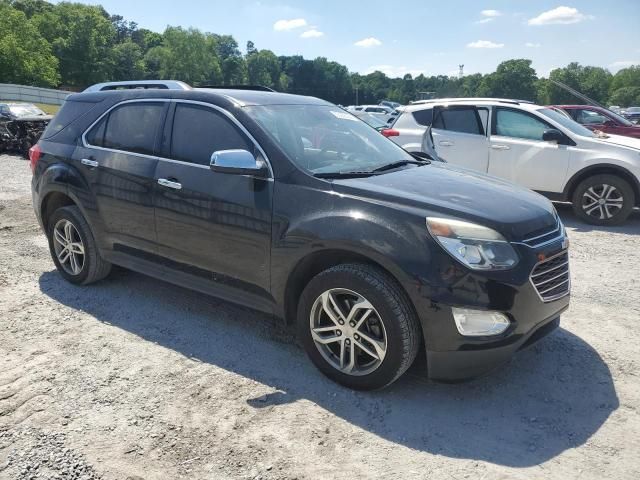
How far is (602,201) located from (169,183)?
21.4 ft

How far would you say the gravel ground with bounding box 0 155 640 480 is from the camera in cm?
266

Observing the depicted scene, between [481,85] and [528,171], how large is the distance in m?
112

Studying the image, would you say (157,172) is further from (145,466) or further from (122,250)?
(145,466)

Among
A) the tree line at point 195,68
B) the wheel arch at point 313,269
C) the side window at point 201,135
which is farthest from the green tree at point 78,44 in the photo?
the wheel arch at point 313,269

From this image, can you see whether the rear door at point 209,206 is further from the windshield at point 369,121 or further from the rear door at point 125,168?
the windshield at point 369,121

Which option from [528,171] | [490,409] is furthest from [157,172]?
[528,171]

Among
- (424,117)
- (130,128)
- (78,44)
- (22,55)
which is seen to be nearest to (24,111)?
(424,117)

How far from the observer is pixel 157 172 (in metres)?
4.12

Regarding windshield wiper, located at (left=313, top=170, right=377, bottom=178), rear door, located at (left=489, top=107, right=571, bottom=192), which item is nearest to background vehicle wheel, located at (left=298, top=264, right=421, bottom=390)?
windshield wiper, located at (left=313, top=170, right=377, bottom=178)

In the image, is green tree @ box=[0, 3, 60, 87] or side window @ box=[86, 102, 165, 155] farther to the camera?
green tree @ box=[0, 3, 60, 87]

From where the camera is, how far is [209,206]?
3775 mm

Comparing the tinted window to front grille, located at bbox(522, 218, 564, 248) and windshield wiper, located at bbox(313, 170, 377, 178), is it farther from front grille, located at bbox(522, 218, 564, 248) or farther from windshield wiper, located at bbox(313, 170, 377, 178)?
front grille, located at bbox(522, 218, 564, 248)

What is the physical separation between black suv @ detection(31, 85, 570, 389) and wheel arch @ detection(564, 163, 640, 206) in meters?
4.62

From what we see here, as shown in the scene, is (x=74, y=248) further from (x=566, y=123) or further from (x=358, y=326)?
(x=566, y=123)
